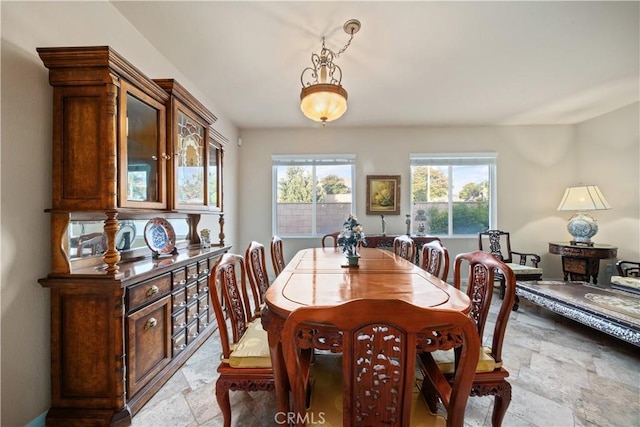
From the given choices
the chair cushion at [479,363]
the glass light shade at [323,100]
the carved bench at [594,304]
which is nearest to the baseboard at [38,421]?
the chair cushion at [479,363]

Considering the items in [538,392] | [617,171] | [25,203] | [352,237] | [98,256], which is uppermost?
[617,171]

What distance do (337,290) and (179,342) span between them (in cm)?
146

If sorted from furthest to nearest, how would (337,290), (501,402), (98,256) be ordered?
(98,256) < (337,290) < (501,402)

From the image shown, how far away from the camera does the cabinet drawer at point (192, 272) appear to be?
220 cm

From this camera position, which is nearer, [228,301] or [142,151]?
[228,301]

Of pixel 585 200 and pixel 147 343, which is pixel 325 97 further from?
pixel 585 200

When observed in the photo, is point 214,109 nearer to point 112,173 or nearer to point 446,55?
point 112,173

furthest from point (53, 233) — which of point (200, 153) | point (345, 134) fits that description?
point (345, 134)

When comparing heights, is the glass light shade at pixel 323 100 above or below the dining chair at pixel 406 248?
above

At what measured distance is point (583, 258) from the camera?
377cm

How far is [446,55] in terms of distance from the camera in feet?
8.36

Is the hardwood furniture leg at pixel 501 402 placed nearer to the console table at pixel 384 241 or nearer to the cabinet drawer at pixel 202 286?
the cabinet drawer at pixel 202 286

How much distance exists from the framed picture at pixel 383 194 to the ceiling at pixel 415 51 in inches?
47.7

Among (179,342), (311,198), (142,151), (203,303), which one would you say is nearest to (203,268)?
(203,303)
